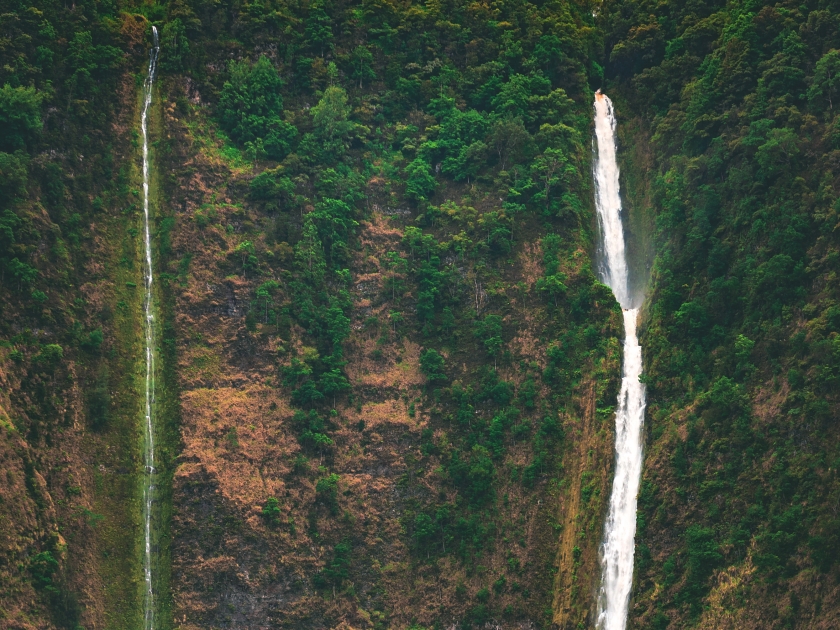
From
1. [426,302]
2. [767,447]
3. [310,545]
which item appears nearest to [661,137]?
[426,302]

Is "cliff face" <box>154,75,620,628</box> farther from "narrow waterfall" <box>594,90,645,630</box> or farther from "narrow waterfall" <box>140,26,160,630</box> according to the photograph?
Answer: "narrow waterfall" <box>140,26,160,630</box>

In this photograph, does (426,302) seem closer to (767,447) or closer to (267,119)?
(267,119)

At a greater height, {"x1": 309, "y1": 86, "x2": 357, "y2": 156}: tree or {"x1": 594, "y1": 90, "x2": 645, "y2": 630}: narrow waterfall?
{"x1": 309, "y1": 86, "x2": 357, "y2": 156}: tree

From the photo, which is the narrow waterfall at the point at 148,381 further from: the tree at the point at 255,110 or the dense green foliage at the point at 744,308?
the dense green foliage at the point at 744,308

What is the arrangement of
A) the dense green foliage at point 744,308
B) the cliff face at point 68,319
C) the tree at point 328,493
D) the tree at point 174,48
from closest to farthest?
the dense green foliage at point 744,308, the cliff face at point 68,319, the tree at point 328,493, the tree at point 174,48

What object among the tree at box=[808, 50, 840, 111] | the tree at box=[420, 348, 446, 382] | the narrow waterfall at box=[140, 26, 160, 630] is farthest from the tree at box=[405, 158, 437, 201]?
the tree at box=[808, 50, 840, 111]

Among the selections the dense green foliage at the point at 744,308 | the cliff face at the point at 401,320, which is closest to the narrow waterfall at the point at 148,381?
the cliff face at the point at 401,320

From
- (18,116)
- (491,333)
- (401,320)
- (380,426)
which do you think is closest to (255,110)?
(18,116)
